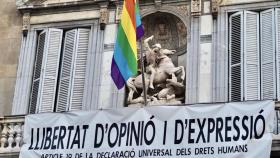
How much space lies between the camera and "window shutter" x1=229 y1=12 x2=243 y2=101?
19.7 meters

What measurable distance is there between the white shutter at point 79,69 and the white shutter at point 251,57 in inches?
193

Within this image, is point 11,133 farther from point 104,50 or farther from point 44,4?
point 44,4

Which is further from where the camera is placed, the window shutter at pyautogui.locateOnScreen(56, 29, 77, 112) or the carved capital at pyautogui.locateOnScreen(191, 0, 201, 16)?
the window shutter at pyautogui.locateOnScreen(56, 29, 77, 112)

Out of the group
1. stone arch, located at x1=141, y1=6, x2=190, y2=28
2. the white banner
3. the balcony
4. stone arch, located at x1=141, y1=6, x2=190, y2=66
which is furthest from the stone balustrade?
stone arch, located at x1=141, y1=6, x2=190, y2=28

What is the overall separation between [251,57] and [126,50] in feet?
12.3

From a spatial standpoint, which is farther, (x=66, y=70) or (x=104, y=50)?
(x=66, y=70)

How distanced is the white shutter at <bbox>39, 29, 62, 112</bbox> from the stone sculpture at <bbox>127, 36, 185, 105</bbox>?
2.47m

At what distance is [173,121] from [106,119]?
6.17ft

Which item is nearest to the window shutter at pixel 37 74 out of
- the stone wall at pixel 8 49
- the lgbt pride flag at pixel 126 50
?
the stone wall at pixel 8 49

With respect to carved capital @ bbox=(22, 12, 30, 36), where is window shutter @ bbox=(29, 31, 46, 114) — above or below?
below

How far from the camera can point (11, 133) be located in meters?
20.0

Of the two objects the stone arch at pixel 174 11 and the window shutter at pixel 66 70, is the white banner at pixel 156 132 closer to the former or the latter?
the window shutter at pixel 66 70

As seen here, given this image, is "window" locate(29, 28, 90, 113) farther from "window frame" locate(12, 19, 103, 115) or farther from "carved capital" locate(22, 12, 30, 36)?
"carved capital" locate(22, 12, 30, 36)

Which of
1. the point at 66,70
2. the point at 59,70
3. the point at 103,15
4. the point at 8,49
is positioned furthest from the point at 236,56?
the point at 8,49
